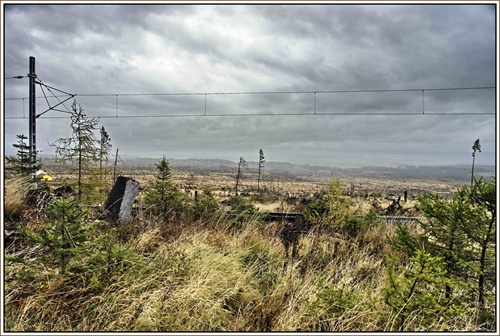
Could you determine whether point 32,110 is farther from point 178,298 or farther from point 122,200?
point 178,298

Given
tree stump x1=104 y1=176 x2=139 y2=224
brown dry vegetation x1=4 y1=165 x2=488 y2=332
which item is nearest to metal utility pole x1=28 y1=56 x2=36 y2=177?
tree stump x1=104 y1=176 x2=139 y2=224

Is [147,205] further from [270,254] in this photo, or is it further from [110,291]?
[110,291]

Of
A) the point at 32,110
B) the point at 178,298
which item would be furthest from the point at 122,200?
the point at 32,110

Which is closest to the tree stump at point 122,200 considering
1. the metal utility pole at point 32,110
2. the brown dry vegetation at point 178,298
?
the brown dry vegetation at point 178,298

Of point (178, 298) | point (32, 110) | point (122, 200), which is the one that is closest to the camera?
→ point (178, 298)

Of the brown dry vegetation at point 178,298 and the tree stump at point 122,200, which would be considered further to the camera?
the tree stump at point 122,200

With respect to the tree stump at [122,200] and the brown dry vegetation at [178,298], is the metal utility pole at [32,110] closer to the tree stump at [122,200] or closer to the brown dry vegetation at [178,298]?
the tree stump at [122,200]

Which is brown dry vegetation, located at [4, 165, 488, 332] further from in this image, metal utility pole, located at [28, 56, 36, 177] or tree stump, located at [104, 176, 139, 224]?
metal utility pole, located at [28, 56, 36, 177]

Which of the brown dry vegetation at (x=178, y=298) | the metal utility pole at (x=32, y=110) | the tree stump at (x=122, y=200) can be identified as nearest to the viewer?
the brown dry vegetation at (x=178, y=298)

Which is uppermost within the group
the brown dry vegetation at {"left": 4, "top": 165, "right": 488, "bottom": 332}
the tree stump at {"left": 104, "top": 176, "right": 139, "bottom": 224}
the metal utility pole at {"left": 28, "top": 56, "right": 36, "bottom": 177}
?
the metal utility pole at {"left": 28, "top": 56, "right": 36, "bottom": 177}

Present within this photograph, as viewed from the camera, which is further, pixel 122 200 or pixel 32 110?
pixel 32 110

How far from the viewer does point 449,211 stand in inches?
120

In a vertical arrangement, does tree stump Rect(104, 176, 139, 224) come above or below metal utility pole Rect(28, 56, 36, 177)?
below

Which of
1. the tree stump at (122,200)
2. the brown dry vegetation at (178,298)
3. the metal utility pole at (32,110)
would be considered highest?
the metal utility pole at (32,110)
